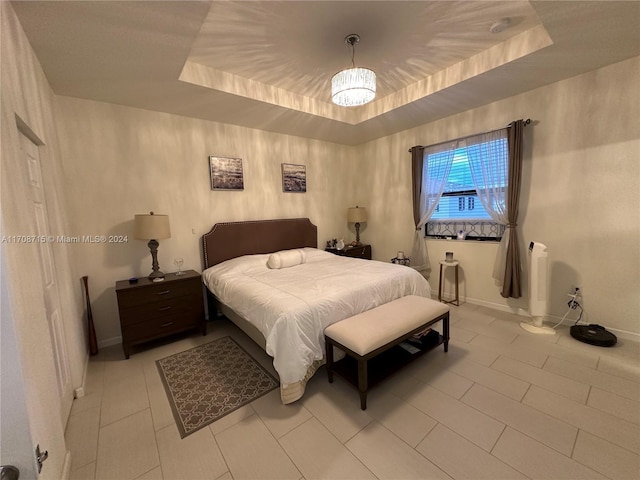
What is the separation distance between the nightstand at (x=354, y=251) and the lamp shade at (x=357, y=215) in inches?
18.6

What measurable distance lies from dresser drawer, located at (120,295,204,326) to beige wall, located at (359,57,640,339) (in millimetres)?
3682

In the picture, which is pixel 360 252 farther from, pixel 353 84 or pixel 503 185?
pixel 353 84

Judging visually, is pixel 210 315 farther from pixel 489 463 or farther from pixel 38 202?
pixel 489 463

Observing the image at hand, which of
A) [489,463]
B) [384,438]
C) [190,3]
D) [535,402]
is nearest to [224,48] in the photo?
[190,3]

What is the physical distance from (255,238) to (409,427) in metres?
2.84

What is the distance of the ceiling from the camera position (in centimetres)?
170

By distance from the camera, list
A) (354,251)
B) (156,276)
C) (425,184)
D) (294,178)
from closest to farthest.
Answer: (156,276) → (425,184) → (294,178) → (354,251)

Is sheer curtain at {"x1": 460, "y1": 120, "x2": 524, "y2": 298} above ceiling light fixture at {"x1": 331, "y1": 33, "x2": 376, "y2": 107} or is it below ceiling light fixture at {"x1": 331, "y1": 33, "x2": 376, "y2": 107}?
below

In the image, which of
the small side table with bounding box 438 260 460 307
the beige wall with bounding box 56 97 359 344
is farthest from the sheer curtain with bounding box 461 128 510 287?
the beige wall with bounding box 56 97 359 344

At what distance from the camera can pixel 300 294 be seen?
2.14 metres

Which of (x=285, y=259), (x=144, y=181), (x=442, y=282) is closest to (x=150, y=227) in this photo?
(x=144, y=181)

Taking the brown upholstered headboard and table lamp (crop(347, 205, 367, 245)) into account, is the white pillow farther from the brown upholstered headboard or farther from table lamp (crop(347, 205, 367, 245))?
table lamp (crop(347, 205, 367, 245))

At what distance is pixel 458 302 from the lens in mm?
3568

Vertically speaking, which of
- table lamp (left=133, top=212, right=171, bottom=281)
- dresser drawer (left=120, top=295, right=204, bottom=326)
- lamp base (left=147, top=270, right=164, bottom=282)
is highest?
table lamp (left=133, top=212, right=171, bottom=281)
